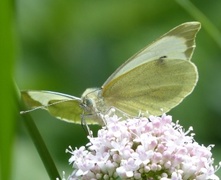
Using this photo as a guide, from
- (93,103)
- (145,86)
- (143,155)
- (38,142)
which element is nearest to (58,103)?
(93,103)

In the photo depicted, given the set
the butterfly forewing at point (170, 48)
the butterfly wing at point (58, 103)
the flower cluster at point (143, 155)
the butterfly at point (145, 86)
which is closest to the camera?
the flower cluster at point (143, 155)

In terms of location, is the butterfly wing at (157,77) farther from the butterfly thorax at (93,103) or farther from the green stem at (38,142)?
the green stem at (38,142)

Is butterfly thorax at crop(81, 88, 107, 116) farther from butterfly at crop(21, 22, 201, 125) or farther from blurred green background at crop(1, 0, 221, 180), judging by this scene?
blurred green background at crop(1, 0, 221, 180)

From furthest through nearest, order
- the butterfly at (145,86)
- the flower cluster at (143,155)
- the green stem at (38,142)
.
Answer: the butterfly at (145,86)
the flower cluster at (143,155)
the green stem at (38,142)

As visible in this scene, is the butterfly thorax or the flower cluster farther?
the butterfly thorax

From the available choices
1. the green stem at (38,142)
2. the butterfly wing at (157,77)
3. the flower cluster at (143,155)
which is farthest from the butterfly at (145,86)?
the green stem at (38,142)

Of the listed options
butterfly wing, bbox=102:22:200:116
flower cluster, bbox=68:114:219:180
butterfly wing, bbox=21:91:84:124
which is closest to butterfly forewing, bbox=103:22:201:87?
butterfly wing, bbox=102:22:200:116
